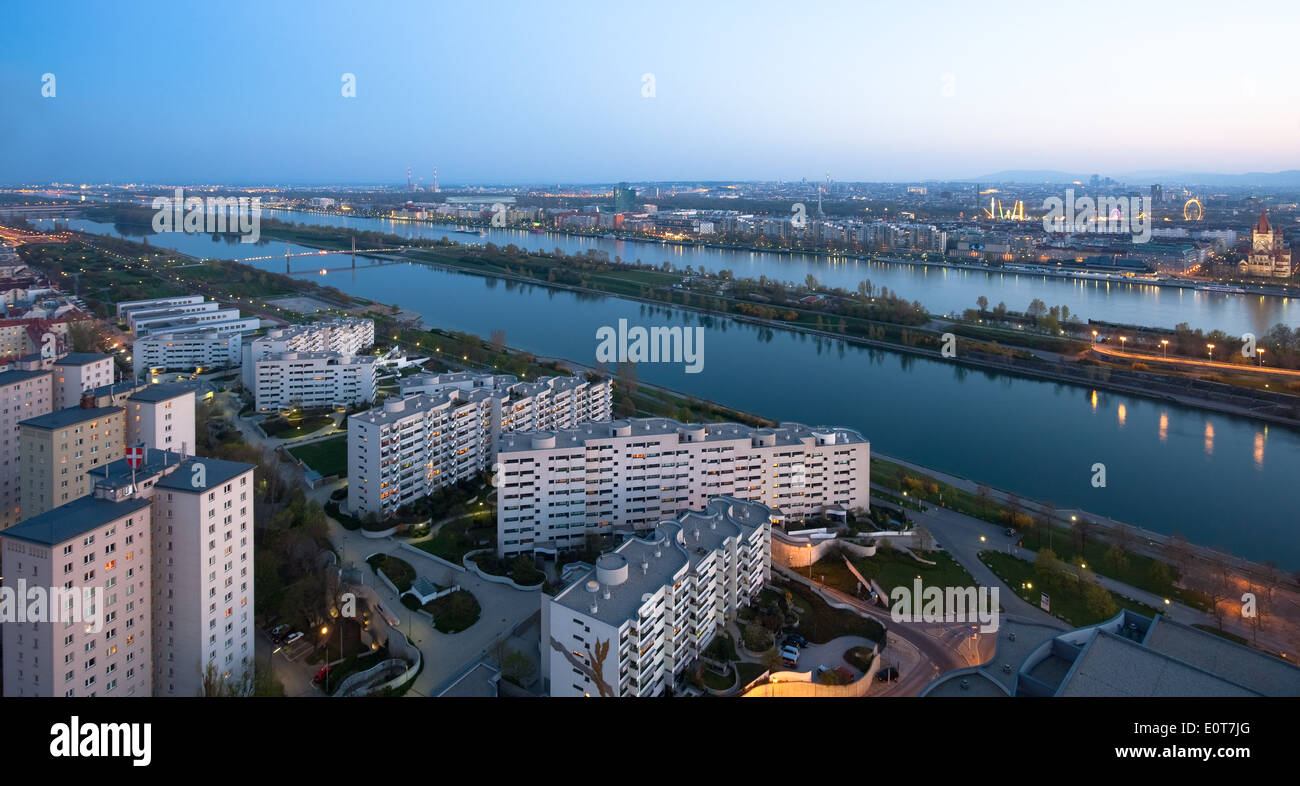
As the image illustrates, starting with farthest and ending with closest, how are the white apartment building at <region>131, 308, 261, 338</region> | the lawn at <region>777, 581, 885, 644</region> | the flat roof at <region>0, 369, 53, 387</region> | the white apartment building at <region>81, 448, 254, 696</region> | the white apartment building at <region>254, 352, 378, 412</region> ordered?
1. the white apartment building at <region>131, 308, 261, 338</region>
2. the white apartment building at <region>254, 352, 378, 412</region>
3. the flat roof at <region>0, 369, 53, 387</region>
4. the lawn at <region>777, 581, 885, 644</region>
5. the white apartment building at <region>81, 448, 254, 696</region>

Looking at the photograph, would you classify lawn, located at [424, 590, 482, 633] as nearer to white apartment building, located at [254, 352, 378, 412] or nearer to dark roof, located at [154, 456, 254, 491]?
dark roof, located at [154, 456, 254, 491]

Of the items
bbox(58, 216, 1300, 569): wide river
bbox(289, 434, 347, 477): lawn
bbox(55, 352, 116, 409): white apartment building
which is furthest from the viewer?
bbox(58, 216, 1300, 569): wide river

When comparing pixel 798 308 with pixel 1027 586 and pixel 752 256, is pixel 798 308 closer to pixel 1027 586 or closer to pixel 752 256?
pixel 752 256

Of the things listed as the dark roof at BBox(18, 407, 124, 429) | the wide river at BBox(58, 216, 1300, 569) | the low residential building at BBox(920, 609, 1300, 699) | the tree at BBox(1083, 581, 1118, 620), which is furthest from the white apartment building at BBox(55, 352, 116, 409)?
the tree at BBox(1083, 581, 1118, 620)

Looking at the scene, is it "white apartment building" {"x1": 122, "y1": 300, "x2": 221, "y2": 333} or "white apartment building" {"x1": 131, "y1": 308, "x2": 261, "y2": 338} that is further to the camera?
"white apartment building" {"x1": 122, "y1": 300, "x2": 221, "y2": 333}

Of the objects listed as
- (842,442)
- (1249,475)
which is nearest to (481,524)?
(842,442)

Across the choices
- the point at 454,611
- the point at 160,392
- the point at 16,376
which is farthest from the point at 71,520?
the point at 16,376

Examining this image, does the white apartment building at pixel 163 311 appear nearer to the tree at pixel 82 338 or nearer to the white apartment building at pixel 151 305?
the white apartment building at pixel 151 305
